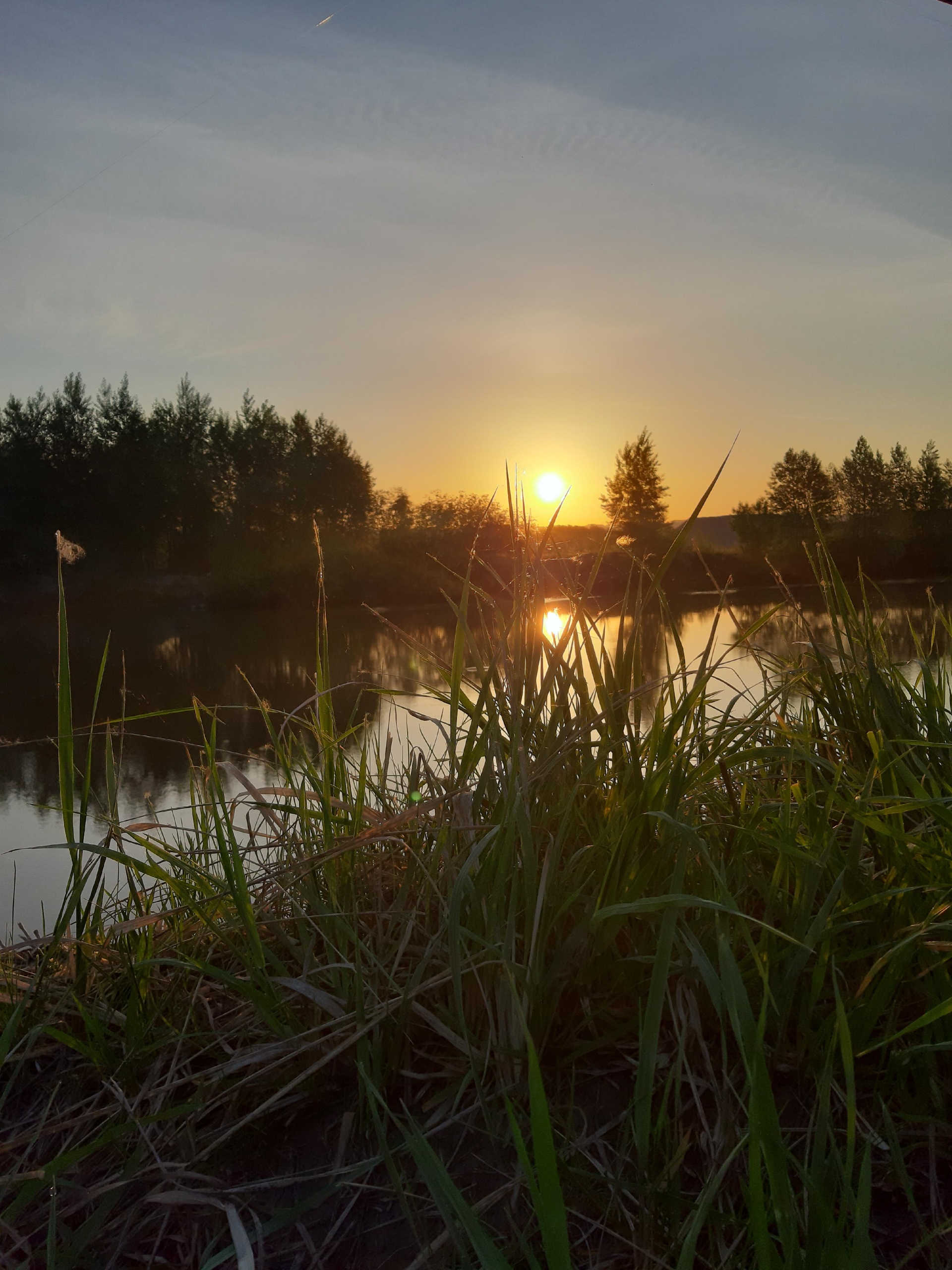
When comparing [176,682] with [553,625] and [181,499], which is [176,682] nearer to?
[553,625]

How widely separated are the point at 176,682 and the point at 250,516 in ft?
53.4

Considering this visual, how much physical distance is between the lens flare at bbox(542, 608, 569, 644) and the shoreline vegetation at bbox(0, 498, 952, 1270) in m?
0.02

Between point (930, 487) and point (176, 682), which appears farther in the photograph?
point (930, 487)

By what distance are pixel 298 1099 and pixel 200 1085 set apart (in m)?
0.09

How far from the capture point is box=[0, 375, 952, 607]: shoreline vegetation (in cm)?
1353

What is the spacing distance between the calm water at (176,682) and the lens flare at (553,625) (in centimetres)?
18

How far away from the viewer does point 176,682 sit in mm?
7133

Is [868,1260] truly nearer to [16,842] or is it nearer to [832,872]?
[832,872]

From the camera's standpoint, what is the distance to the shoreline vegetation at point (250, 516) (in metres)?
13.5

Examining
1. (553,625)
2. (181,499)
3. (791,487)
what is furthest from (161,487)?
(553,625)

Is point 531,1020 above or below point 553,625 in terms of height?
below

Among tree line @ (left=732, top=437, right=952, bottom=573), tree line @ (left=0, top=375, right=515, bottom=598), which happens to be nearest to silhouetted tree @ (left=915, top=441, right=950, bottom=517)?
tree line @ (left=732, top=437, right=952, bottom=573)

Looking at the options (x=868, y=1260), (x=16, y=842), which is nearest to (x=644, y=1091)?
(x=868, y=1260)

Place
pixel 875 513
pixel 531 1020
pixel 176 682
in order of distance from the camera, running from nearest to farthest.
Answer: pixel 531 1020 → pixel 176 682 → pixel 875 513
